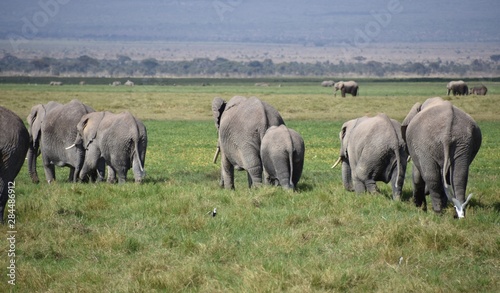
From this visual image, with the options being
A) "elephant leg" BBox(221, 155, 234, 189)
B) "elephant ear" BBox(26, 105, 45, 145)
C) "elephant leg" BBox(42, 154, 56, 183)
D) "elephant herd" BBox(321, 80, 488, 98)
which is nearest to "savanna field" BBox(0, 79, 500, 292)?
"elephant leg" BBox(221, 155, 234, 189)

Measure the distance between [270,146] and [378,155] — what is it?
2.08 m

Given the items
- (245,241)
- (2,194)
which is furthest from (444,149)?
(2,194)

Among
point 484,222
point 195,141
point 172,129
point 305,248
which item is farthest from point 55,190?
point 172,129

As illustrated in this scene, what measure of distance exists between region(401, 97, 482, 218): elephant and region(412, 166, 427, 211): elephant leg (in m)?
0.56

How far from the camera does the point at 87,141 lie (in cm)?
1722

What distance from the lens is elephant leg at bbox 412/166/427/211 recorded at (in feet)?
43.8

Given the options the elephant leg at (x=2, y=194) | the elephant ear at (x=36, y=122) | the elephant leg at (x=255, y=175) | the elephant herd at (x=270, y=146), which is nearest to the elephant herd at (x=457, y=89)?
the elephant ear at (x=36, y=122)

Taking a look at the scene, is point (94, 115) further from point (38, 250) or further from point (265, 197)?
point (38, 250)

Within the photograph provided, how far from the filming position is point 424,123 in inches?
490

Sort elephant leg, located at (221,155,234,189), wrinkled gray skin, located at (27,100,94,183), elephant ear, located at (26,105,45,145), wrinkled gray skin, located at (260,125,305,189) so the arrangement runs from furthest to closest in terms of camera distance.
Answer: elephant ear, located at (26,105,45,145) → wrinkled gray skin, located at (27,100,94,183) → elephant leg, located at (221,155,234,189) → wrinkled gray skin, located at (260,125,305,189)

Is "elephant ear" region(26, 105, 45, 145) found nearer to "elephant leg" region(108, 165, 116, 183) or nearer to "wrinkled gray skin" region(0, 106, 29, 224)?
"elephant leg" region(108, 165, 116, 183)

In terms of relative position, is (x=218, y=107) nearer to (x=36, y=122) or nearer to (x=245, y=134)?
(x=245, y=134)

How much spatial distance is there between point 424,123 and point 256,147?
421cm

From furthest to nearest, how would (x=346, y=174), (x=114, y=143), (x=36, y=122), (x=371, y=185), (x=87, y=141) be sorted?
(x=36, y=122) < (x=87, y=141) < (x=114, y=143) < (x=346, y=174) < (x=371, y=185)
